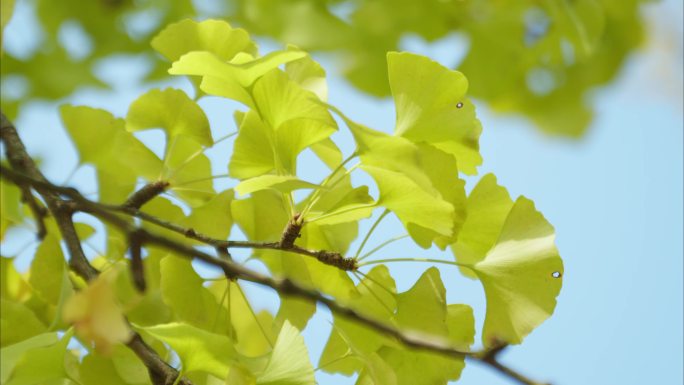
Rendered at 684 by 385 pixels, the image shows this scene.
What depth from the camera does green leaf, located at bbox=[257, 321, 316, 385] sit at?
0.40 metres

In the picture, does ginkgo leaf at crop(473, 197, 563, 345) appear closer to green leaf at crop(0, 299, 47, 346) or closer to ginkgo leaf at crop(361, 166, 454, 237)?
ginkgo leaf at crop(361, 166, 454, 237)

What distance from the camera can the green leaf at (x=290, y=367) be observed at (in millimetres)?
401

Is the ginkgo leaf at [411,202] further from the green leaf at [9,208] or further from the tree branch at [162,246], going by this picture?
the green leaf at [9,208]

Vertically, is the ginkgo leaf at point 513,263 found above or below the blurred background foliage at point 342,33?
below

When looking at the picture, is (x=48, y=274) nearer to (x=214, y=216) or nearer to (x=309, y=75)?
(x=214, y=216)

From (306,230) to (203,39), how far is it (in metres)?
0.13

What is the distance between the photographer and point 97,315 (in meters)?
0.28

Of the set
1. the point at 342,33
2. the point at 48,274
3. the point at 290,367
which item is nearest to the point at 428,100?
the point at 290,367

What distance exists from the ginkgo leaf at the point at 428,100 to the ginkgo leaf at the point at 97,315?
0.66 feet

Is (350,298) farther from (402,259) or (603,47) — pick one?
(603,47)

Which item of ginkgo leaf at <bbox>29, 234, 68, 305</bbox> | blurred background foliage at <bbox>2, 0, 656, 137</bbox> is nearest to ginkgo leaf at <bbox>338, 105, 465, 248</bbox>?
ginkgo leaf at <bbox>29, 234, 68, 305</bbox>

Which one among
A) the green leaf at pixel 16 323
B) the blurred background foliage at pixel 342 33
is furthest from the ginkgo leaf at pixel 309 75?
the blurred background foliage at pixel 342 33

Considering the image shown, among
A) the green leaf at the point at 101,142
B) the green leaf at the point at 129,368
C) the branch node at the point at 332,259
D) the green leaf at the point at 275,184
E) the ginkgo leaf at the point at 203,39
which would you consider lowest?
the green leaf at the point at 129,368

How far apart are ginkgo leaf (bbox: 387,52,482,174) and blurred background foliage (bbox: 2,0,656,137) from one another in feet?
2.03
